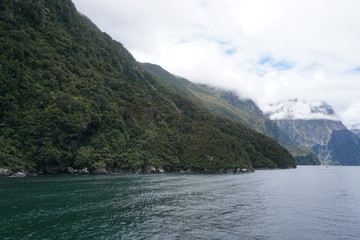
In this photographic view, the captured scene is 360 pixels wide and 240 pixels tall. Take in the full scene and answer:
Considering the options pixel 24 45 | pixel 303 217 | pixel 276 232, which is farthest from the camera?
pixel 24 45

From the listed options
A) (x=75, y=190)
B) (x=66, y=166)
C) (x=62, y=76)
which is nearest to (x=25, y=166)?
(x=66, y=166)

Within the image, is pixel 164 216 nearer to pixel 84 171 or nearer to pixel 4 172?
pixel 4 172

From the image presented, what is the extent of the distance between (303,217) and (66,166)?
127 m

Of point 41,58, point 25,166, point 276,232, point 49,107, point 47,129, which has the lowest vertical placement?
point 276,232

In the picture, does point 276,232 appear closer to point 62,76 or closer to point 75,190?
point 75,190

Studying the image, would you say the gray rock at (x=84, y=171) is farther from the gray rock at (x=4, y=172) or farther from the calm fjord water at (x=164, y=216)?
the calm fjord water at (x=164, y=216)

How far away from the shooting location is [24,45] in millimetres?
193250

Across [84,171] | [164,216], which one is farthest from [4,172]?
[164,216]

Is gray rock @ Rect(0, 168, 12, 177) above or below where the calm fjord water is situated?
above

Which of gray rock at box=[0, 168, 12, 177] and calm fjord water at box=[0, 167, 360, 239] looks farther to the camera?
gray rock at box=[0, 168, 12, 177]

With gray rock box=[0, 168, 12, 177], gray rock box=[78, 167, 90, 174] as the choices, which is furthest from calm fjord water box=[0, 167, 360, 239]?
gray rock box=[78, 167, 90, 174]

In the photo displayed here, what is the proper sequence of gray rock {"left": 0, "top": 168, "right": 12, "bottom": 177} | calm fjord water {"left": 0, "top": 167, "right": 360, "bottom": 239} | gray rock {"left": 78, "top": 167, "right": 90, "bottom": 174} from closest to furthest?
calm fjord water {"left": 0, "top": 167, "right": 360, "bottom": 239}
gray rock {"left": 0, "top": 168, "right": 12, "bottom": 177}
gray rock {"left": 78, "top": 167, "right": 90, "bottom": 174}

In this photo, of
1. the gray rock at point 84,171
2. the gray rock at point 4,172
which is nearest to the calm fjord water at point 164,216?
the gray rock at point 4,172

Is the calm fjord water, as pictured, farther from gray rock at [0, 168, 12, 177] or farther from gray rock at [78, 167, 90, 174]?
gray rock at [78, 167, 90, 174]
